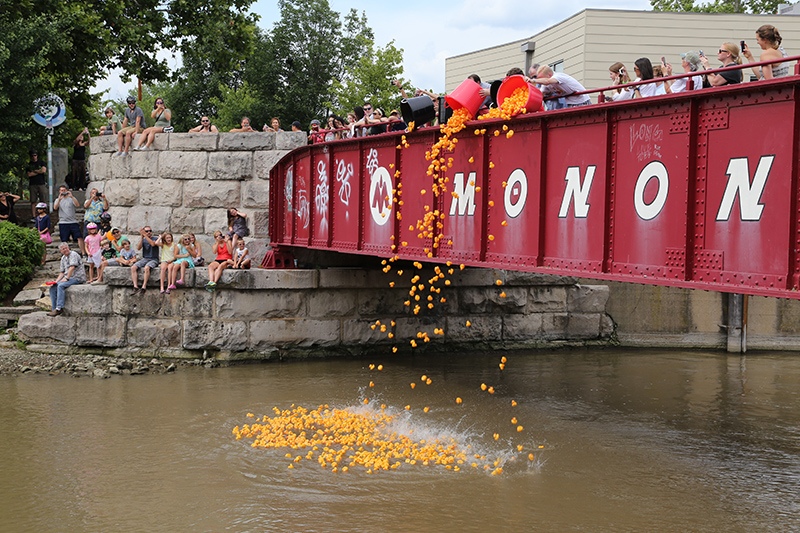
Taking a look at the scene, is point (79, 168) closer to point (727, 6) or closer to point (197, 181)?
point (197, 181)

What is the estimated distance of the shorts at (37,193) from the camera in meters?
22.5

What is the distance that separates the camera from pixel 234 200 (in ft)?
61.7

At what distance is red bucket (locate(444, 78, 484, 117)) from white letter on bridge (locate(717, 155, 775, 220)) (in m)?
3.99

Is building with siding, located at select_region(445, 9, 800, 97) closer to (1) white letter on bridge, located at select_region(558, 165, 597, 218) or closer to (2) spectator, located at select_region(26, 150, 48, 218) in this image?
(1) white letter on bridge, located at select_region(558, 165, 597, 218)

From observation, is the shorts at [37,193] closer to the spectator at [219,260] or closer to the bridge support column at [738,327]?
the spectator at [219,260]

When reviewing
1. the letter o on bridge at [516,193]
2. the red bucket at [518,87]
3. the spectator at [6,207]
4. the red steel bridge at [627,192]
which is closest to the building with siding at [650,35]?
the red steel bridge at [627,192]

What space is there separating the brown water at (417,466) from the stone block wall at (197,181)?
14.5ft

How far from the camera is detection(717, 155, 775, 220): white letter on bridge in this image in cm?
702

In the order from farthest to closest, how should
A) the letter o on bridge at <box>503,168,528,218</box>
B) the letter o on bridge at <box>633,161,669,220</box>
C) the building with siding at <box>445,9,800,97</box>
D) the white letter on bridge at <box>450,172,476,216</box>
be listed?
1. the building with siding at <box>445,9,800,97</box>
2. the white letter on bridge at <box>450,172,476,216</box>
3. the letter o on bridge at <box>503,168,528,218</box>
4. the letter o on bridge at <box>633,161,669,220</box>

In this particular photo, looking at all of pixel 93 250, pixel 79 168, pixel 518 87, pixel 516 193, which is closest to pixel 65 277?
pixel 93 250

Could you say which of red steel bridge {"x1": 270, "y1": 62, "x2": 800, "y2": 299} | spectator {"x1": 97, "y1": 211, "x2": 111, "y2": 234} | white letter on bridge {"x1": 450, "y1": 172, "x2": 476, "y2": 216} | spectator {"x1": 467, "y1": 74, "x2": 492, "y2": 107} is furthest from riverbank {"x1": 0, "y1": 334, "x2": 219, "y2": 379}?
spectator {"x1": 467, "y1": 74, "x2": 492, "y2": 107}

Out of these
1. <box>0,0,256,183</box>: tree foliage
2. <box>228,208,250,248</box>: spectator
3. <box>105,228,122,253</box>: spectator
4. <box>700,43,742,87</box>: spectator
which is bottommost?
<box>105,228,122,253</box>: spectator

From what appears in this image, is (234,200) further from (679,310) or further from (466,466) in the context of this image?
(679,310)

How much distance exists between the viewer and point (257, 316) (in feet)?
56.0
